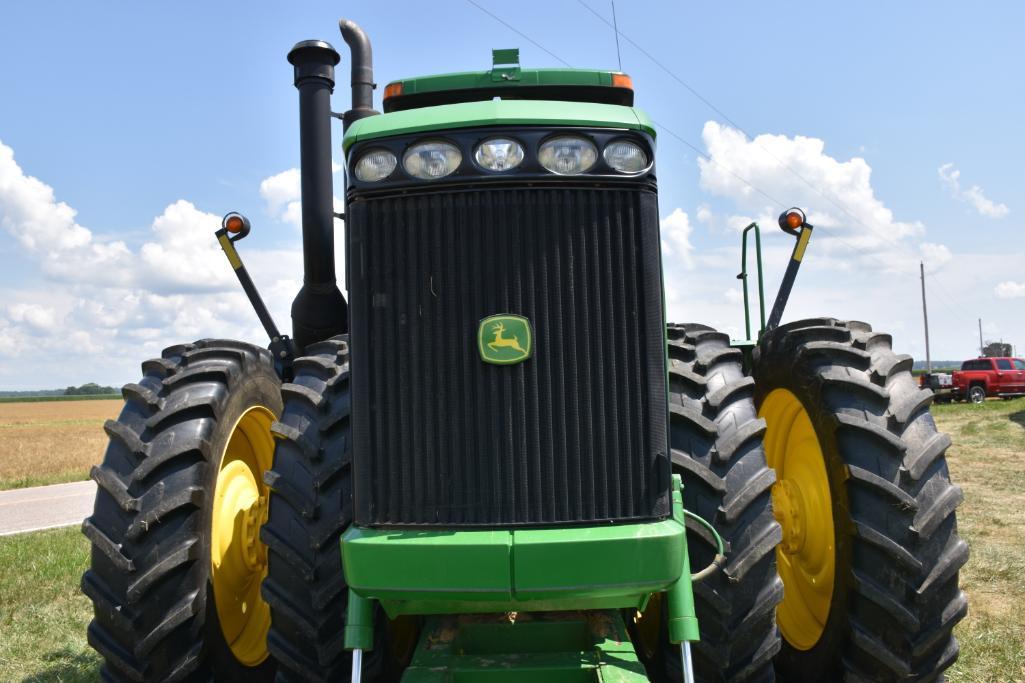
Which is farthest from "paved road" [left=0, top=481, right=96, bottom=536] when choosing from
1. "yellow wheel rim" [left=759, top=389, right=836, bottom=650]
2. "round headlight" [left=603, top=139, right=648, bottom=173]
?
"round headlight" [left=603, top=139, right=648, bottom=173]

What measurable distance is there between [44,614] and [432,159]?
206 inches

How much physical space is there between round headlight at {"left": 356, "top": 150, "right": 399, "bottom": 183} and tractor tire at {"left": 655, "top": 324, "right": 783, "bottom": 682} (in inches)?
53.4

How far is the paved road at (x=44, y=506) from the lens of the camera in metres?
11.8

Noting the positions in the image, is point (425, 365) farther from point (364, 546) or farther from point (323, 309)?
point (323, 309)

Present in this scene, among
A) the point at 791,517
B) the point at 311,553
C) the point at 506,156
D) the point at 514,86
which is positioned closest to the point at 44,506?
the point at 311,553

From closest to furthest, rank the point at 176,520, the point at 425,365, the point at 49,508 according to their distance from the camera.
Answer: the point at 425,365, the point at 176,520, the point at 49,508

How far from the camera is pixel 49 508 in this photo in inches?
537

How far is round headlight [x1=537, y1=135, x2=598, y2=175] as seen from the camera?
265cm

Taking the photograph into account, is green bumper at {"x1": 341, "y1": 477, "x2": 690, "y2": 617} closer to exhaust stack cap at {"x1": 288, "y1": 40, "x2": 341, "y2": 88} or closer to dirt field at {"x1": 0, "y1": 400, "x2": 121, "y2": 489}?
exhaust stack cap at {"x1": 288, "y1": 40, "x2": 341, "y2": 88}

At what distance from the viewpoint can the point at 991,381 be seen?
1310 inches

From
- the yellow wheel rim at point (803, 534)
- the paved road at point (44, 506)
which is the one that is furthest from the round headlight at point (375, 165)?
the paved road at point (44, 506)

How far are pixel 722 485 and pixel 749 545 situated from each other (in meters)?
0.25

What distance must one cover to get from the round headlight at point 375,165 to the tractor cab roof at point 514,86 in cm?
49

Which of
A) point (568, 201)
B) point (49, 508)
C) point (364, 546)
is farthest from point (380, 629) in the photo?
point (49, 508)
